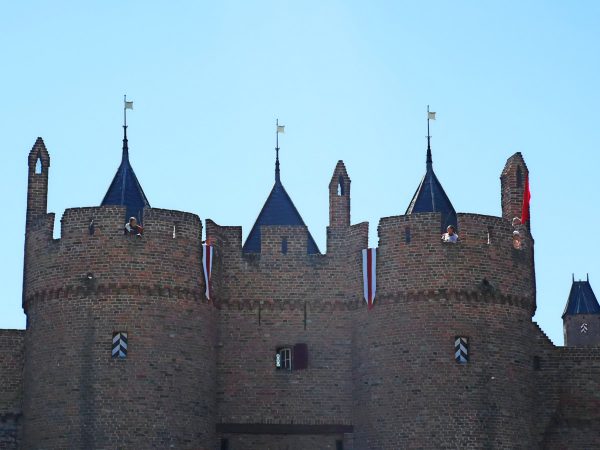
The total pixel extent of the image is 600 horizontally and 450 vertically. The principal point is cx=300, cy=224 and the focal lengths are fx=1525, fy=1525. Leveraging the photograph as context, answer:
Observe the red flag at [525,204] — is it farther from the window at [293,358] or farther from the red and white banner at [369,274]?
the window at [293,358]

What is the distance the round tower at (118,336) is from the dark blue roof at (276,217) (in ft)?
17.0

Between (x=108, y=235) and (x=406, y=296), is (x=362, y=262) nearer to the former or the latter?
(x=406, y=296)

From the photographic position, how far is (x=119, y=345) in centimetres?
4691

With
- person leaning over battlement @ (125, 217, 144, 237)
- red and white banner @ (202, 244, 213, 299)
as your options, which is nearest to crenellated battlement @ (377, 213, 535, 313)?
red and white banner @ (202, 244, 213, 299)

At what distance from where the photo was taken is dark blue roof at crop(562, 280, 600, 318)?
82.9 m

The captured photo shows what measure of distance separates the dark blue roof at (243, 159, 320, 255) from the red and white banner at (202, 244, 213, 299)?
13.4 ft

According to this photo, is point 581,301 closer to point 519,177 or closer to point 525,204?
point 519,177

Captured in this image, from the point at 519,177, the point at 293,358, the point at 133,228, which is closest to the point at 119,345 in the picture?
the point at 133,228

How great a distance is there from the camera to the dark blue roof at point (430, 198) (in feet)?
172

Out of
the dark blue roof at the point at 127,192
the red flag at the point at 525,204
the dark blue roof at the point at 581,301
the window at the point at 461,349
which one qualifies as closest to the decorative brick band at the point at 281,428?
the window at the point at 461,349

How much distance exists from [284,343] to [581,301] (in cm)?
3732

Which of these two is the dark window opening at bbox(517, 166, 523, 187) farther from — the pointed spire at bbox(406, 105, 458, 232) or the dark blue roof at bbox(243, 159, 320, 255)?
the dark blue roof at bbox(243, 159, 320, 255)

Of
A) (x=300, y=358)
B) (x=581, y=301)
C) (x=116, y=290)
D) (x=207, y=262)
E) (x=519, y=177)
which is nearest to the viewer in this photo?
(x=116, y=290)

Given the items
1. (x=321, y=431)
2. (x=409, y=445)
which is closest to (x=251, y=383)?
(x=321, y=431)
